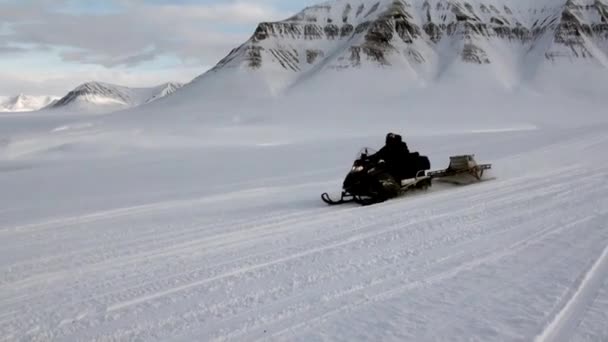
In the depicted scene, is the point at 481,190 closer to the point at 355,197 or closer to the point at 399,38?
the point at 355,197

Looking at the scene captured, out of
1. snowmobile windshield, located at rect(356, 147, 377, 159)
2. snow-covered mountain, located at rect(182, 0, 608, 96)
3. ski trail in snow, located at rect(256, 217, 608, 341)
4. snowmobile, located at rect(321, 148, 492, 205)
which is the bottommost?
ski trail in snow, located at rect(256, 217, 608, 341)

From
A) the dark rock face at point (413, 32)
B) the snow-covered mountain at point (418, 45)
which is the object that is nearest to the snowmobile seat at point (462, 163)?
the snow-covered mountain at point (418, 45)

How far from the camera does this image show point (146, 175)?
17.3m

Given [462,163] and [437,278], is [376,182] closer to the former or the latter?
[462,163]

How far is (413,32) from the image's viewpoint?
9956 cm

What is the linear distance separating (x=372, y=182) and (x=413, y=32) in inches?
3786

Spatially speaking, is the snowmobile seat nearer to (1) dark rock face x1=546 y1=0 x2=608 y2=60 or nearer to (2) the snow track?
(2) the snow track

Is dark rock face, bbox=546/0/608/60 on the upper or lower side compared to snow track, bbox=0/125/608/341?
upper

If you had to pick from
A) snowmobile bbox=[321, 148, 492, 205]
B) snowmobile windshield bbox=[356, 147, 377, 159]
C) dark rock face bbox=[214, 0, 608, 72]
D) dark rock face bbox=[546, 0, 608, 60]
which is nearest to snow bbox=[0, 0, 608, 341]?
snowmobile bbox=[321, 148, 492, 205]

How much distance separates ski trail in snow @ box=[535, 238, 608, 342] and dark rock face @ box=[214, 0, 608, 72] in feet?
285

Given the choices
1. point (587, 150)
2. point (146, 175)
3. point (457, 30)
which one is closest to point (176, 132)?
point (146, 175)

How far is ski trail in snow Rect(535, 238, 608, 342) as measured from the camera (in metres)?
3.89

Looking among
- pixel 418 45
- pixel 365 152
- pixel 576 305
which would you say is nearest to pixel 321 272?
pixel 576 305

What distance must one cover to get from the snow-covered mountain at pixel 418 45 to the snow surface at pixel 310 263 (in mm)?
74274
